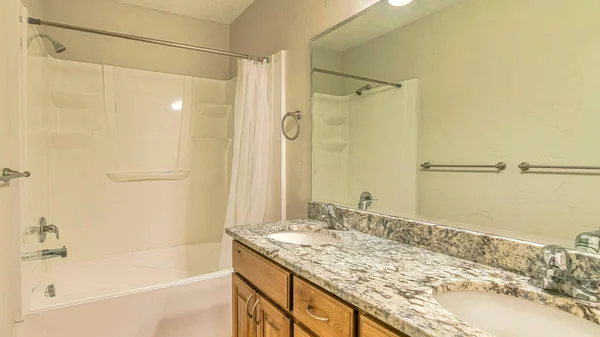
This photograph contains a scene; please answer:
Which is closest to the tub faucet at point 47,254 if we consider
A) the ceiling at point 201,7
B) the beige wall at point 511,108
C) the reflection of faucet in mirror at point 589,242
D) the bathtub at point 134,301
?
the bathtub at point 134,301

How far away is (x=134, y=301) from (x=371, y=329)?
1.54 meters

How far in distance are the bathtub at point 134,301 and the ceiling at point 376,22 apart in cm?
164

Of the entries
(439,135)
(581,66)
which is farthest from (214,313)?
(581,66)

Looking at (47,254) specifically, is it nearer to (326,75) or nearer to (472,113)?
(326,75)

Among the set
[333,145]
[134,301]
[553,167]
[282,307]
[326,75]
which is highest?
[326,75]

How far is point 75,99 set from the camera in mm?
2400

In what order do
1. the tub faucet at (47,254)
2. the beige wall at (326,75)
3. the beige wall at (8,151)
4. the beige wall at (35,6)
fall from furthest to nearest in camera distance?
1. the beige wall at (35,6)
2. the beige wall at (326,75)
3. the tub faucet at (47,254)
4. the beige wall at (8,151)

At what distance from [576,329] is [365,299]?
1.69ft

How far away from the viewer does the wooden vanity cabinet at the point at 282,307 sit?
87 cm

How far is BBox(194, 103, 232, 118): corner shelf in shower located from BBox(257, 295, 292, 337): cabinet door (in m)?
2.08

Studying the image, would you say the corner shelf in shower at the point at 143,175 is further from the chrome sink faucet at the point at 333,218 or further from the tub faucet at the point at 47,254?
the chrome sink faucet at the point at 333,218

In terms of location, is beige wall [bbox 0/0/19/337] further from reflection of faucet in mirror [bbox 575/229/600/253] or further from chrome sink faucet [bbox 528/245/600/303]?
reflection of faucet in mirror [bbox 575/229/600/253]

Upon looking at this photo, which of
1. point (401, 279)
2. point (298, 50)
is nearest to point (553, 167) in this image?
point (401, 279)

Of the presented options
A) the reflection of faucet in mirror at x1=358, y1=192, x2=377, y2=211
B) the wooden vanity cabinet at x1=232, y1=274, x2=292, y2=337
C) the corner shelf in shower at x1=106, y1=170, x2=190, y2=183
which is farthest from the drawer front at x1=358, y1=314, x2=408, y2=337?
the corner shelf in shower at x1=106, y1=170, x2=190, y2=183
